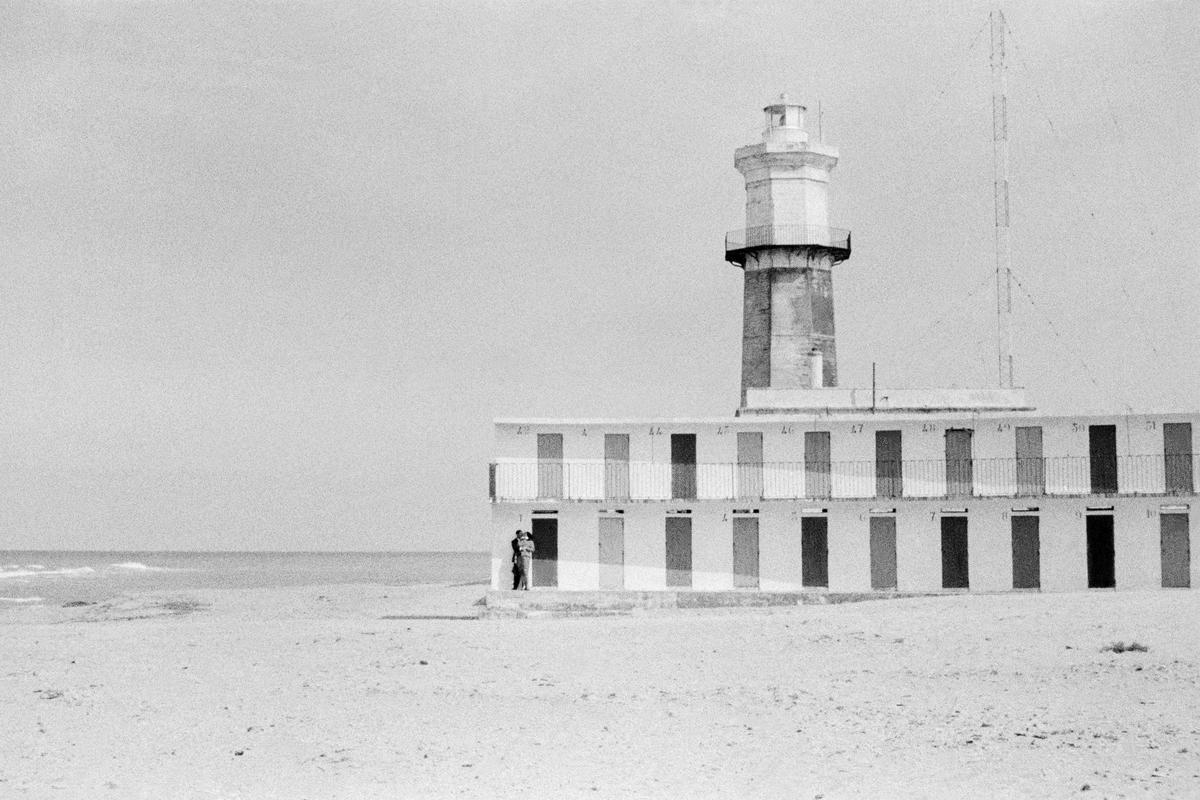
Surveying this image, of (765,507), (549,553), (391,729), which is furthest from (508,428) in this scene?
(391,729)

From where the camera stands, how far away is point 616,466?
131 feet

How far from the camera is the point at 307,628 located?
31.8m

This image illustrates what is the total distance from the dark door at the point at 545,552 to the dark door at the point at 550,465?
0.65 m

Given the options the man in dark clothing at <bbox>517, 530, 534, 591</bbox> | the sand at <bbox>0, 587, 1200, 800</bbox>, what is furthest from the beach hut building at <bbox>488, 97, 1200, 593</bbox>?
the sand at <bbox>0, 587, 1200, 800</bbox>

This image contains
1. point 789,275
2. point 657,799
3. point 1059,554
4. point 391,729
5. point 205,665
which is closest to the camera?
point 657,799

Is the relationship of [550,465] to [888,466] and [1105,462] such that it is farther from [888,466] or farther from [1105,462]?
[1105,462]

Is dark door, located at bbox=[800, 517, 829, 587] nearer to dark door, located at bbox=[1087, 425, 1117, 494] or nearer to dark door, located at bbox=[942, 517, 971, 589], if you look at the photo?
dark door, located at bbox=[942, 517, 971, 589]

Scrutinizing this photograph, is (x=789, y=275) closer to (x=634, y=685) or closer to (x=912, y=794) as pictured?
(x=634, y=685)

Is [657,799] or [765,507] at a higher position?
[765,507]

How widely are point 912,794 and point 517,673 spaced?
9.00m

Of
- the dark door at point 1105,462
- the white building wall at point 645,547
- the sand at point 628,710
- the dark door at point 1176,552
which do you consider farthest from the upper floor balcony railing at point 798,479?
the sand at point 628,710

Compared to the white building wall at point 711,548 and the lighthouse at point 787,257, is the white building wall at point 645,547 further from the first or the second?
the lighthouse at point 787,257

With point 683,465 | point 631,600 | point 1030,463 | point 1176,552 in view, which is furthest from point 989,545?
point 631,600

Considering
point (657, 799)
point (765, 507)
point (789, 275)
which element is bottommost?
point (657, 799)
